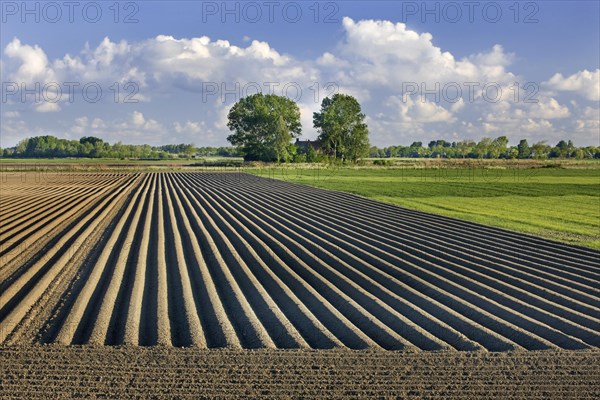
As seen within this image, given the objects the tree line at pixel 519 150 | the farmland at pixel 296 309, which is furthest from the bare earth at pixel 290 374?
the tree line at pixel 519 150

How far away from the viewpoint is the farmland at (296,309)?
616 centimetres

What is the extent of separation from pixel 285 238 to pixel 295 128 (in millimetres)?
67125

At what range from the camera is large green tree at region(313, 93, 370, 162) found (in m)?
77.6

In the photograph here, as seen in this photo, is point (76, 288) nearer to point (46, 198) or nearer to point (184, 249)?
point (184, 249)

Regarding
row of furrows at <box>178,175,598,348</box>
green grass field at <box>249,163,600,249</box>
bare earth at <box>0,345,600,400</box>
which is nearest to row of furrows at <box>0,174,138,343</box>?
bare earth at <box>0,345,600,400</box>

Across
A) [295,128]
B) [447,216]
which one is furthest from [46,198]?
[295,128]

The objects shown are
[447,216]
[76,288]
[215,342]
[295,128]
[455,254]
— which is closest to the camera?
[215,342]

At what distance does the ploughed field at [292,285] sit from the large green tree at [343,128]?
195 ft

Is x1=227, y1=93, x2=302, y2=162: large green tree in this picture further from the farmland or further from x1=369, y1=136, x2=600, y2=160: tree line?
the farmland

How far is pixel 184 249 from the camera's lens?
Result: 528 inches

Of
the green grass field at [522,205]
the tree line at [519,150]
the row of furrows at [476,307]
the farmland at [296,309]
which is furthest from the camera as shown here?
the tree line at [519,150]

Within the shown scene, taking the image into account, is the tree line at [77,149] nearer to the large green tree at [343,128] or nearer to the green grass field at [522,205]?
the large green tree at [343,128]

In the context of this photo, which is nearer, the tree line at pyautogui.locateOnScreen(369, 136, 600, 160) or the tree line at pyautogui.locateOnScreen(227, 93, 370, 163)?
the tree line at pyautogui.locateOnScreen(227, 93, 370, 163)

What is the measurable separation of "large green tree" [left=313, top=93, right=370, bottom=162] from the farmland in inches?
2406
